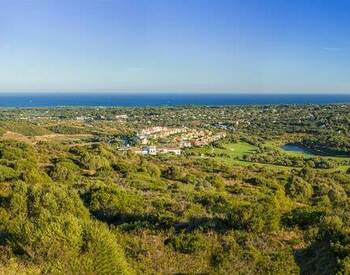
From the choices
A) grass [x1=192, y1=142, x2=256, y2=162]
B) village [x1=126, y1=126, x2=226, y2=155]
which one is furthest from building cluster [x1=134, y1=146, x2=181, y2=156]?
grass [x1=192, y1=142, x2=256, y2=162]

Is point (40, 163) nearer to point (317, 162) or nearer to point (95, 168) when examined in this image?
point (95, 168)

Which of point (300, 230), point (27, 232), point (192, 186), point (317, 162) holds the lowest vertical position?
point (317, 162)

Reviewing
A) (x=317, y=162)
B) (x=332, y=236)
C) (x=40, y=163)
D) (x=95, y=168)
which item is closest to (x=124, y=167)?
(x=95, y=168)

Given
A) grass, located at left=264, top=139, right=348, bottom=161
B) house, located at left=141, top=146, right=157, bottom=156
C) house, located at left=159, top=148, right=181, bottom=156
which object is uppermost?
house, located at left=141, top=146, right=157, bottom=156

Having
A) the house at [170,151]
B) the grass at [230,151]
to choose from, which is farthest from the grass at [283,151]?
the house at [170,151]

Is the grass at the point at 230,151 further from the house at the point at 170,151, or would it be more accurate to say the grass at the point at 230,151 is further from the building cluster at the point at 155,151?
the building cluster at the point at 155,151

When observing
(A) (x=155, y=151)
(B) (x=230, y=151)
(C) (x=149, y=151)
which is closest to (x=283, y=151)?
(B) (x=230, y=151)

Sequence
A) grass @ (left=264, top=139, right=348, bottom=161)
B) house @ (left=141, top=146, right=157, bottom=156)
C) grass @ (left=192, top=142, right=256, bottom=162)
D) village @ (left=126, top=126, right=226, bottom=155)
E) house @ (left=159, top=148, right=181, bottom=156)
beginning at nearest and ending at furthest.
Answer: grass @ (left=192, top=142, right=256, bottom=162) < grass @ (left=264, top=139, right=348, bottom=161) < house @ (left=141, top=146, right=157, bottom=156) < house @ (left=159, top=148, right=181, bottom=156) < village @ (left=126, top=126, right=226, bottom=155)

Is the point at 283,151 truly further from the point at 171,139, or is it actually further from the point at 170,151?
the point at 171,139

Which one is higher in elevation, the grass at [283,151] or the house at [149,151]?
the house at [149,151]

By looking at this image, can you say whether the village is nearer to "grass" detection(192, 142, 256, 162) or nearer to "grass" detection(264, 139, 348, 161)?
"grass" detection(192, 142, 256, 162)

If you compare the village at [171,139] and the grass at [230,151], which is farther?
the village at [171,139]
